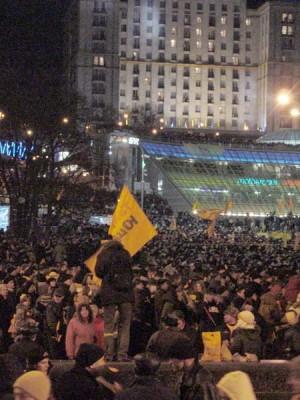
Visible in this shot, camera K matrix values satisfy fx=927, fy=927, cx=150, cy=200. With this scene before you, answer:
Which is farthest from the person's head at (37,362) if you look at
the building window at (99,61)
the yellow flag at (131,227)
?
the building window at (99,61)

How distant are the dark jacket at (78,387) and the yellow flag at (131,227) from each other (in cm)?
522

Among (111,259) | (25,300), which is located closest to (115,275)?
(111,259)

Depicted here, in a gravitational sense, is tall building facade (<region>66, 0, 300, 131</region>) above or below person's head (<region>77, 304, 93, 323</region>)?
above

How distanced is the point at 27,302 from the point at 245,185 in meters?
69.8

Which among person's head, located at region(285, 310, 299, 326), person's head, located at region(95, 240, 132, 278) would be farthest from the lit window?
person's head, located at region(95, 240, 132, 278)

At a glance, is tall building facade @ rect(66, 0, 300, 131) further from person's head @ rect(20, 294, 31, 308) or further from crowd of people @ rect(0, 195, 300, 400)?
person's head @ rect(20, 294, 31, 308)

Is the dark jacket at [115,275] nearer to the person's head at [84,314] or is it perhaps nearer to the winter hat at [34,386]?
the person's head at [84,314]

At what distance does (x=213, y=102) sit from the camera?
14600 cm

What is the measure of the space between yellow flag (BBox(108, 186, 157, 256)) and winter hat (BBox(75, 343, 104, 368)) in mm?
4932

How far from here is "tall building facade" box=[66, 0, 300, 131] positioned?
142625 millimetres

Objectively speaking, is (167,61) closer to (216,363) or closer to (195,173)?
(195,173)

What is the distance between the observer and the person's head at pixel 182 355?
6.07 meters

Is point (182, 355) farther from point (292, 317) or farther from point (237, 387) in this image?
point (292, 317)

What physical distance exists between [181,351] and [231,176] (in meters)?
73.9
